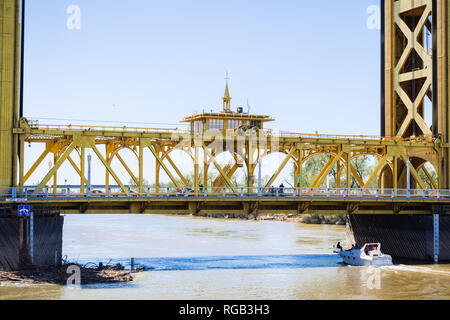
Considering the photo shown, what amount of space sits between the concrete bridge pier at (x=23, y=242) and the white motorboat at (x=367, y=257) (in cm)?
2092

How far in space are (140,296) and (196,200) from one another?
10532 millimetres

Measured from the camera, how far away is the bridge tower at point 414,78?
5553cm

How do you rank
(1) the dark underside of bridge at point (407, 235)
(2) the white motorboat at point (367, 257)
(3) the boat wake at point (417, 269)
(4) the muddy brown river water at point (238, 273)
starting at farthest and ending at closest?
1. (1) the dark underside of bridge at point (407, 235)
2. (2) the white motorboat at point (367, 257)
3. (3) the boat wake at point (417, 269)
4. (4) the muddy brown river water at point (238, 273)

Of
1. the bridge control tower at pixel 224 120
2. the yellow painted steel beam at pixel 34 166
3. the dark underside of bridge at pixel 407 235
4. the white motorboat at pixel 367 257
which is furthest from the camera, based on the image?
the bridge control tower at pixel 224 120

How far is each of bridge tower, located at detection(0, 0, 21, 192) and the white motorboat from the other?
78.4 ft

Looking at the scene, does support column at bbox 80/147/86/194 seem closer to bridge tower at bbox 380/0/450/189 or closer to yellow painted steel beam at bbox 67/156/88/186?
yellow painted steel beam at bbox 67/156/88/186

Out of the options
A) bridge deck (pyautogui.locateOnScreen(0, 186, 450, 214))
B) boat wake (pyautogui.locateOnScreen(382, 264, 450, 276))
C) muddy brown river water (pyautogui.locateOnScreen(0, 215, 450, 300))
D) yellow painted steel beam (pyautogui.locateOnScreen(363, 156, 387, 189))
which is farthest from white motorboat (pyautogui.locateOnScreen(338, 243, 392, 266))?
yellow painted steel beam (pyautogui.locateOnScreen(363, 156, 387, 189))

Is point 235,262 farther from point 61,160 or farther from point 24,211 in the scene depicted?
point 24,211

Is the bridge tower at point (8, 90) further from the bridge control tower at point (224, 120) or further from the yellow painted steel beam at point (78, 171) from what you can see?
the bridge control tower at point (224, 120)

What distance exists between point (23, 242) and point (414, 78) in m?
36.3

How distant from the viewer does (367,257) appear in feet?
159

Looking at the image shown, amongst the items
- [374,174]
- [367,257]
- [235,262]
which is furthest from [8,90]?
[374,174]

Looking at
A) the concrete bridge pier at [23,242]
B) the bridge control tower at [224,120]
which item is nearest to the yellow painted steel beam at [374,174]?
the bridge control tower at [224,120]
